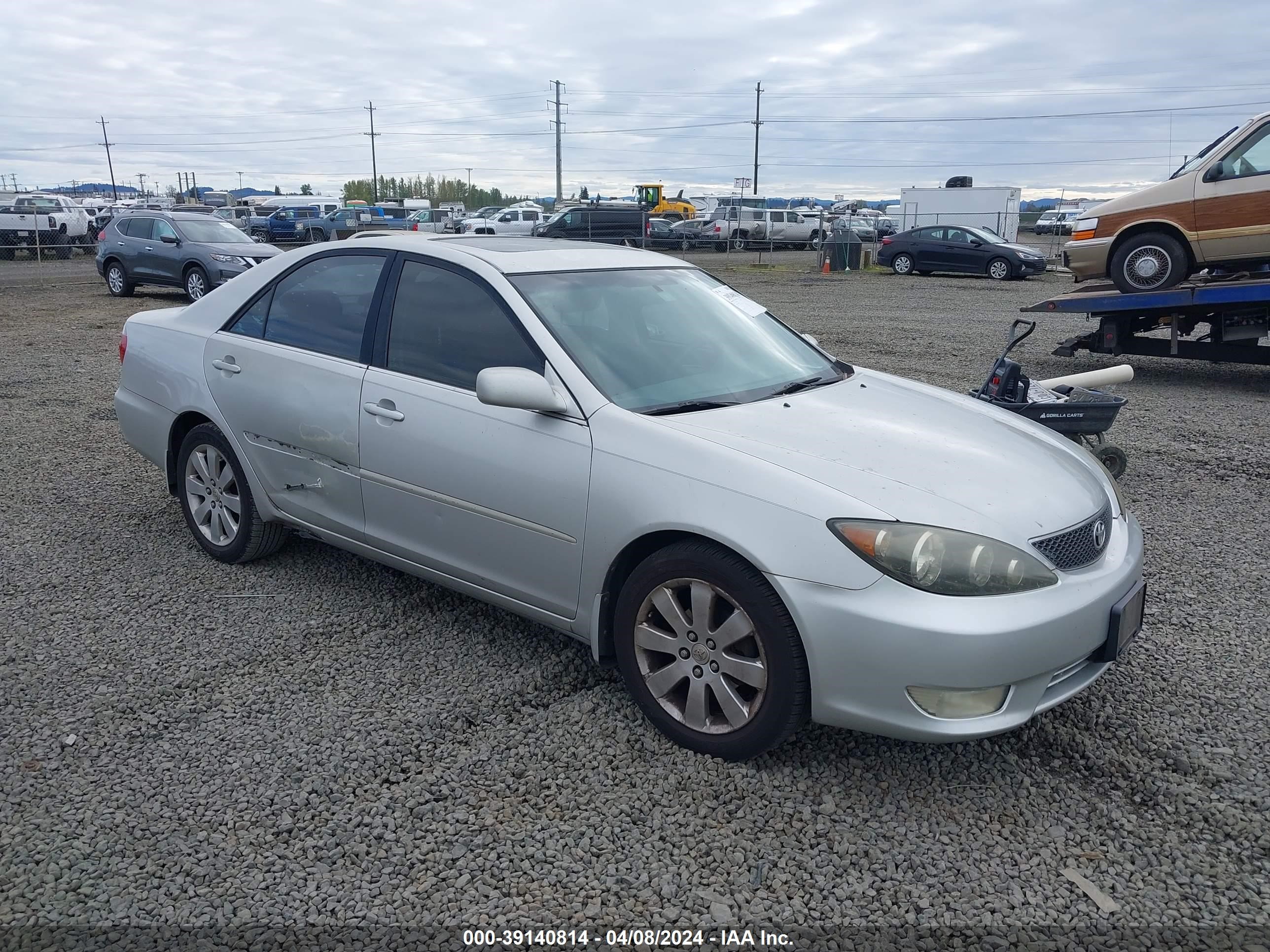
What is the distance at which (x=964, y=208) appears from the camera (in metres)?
37.0

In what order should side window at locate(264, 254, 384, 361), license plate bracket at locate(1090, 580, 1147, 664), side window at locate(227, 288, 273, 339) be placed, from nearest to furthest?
1. license plate bracket at locate(1090, 580, 1147, 664)
2. side window at locate(264, 254, 384, 361)
3. side window at locate(227, 288, 273, 339)

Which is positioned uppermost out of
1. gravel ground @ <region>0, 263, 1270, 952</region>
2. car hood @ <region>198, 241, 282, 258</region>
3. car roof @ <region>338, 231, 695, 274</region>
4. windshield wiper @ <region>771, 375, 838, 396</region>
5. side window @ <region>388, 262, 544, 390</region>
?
car roof @ <region>338, 231, 695, 274</region>

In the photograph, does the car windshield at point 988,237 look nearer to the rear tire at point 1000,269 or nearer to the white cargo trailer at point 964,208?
the rear tire at point 1000,269

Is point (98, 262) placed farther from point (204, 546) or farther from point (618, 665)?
point (618, 665)

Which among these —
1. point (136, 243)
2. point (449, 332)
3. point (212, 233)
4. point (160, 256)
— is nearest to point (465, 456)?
point (449, 332)

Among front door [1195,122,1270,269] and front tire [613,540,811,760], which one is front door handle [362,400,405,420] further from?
front door [1195,122,1270,269]

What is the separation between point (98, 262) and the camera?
61.0ft

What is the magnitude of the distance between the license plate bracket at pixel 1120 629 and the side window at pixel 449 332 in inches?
79.5

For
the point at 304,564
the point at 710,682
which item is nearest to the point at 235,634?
the point at 304,564

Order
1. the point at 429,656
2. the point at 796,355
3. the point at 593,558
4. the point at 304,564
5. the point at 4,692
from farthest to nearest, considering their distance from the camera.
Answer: the point at 304,564
the point at 796,355
the point at 429,656
the point at 4,692
the point at 593,558

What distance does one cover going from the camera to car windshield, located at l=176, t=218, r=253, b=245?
55.2ft

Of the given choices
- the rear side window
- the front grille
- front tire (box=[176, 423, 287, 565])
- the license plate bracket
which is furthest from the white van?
the license plate bracket

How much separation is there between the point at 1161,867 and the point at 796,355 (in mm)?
2318

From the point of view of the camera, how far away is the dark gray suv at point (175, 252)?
1648cm
